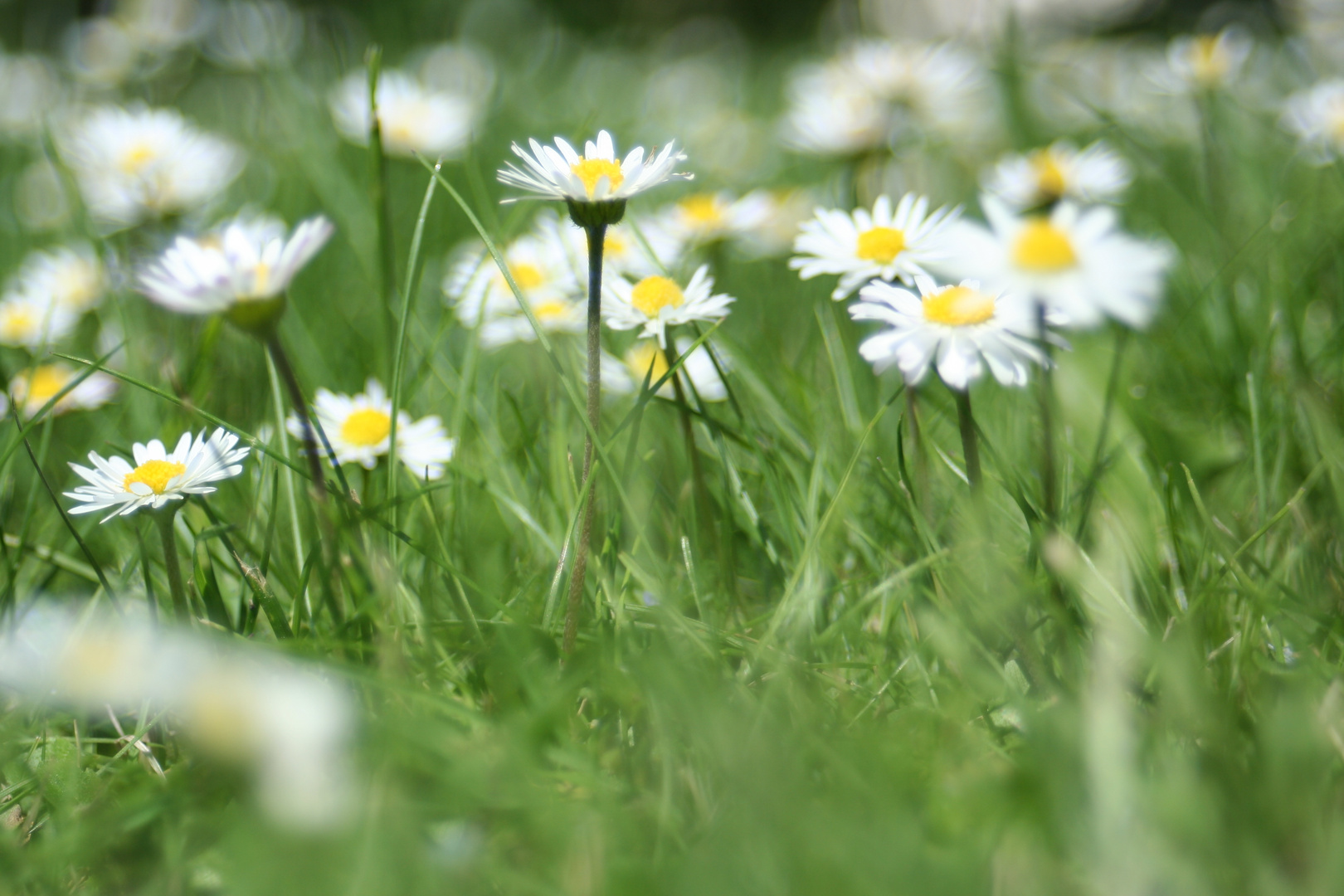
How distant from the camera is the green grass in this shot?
0.45 metres

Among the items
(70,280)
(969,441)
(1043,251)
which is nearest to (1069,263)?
(1043,251)

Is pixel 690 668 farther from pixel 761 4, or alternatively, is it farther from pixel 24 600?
pixel 761 4

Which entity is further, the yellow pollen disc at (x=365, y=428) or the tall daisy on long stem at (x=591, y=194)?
the yellow pollen disc at (x=365, y=428)

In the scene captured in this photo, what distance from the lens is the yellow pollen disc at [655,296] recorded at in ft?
2.55

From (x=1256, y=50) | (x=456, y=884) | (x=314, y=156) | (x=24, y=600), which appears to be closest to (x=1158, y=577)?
(x=456, y=884)

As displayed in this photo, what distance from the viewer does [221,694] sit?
0.52 meters

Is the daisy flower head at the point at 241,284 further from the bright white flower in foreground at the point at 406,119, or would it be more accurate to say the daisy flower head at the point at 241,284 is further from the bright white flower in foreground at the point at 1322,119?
the bright white flower in foreground at the point at 1322,119

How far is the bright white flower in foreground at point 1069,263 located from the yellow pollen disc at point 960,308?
8 cm

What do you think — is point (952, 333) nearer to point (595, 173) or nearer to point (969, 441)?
point (969, 441)

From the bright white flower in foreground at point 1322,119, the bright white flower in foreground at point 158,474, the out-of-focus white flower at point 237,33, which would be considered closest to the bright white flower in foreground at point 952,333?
the bright white flower in foreground at point 158,474

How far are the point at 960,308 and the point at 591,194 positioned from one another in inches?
10.7

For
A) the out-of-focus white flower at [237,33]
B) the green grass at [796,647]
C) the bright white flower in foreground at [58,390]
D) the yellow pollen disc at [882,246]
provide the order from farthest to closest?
1. the out-of-focus white flower at [237,33]
2. the bright white flower in foreground at [58,390]
3. the yellow pollen disc at [882,246]
4. the green grass at [796,647]

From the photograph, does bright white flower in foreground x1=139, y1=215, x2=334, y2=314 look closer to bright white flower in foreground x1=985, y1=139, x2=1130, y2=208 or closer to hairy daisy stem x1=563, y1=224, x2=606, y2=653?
hairy daisy stem x1=563, y1=224, x2=606, y2=653

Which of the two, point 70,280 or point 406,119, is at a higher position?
point 406,119
